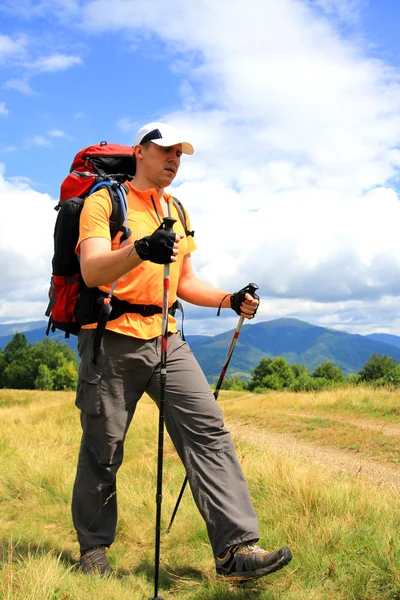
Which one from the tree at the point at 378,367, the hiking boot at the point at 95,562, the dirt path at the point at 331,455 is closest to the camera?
the hiking boot at the point at 95,562

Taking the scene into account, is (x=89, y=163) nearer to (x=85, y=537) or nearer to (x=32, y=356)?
(x=85, y=537)

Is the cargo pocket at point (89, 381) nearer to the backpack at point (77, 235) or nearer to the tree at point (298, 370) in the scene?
the backpack at point (77, 235)

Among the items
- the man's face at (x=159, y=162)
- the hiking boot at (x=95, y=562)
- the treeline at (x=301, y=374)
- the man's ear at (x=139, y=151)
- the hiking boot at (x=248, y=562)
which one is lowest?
the treeline at (x=301, y=374)

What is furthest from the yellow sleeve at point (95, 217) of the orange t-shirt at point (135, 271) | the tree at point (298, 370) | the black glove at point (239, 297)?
the tree at point (298, 370)

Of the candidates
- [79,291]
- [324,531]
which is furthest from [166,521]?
[79,291]

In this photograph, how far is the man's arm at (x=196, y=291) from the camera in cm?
399

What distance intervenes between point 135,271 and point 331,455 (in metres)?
5.73

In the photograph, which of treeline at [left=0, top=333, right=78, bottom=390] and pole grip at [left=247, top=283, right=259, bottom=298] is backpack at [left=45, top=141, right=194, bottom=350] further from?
treeline at [left=0, top=333, right=78, bottom=390]

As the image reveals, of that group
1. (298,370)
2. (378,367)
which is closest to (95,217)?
(378,367)

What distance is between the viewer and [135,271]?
359cm

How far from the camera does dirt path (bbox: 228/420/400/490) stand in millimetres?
6617

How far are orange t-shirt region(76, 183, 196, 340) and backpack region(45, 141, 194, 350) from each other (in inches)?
1.9

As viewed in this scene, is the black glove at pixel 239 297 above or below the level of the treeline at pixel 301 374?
above

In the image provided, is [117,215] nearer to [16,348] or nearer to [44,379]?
[44,379]
